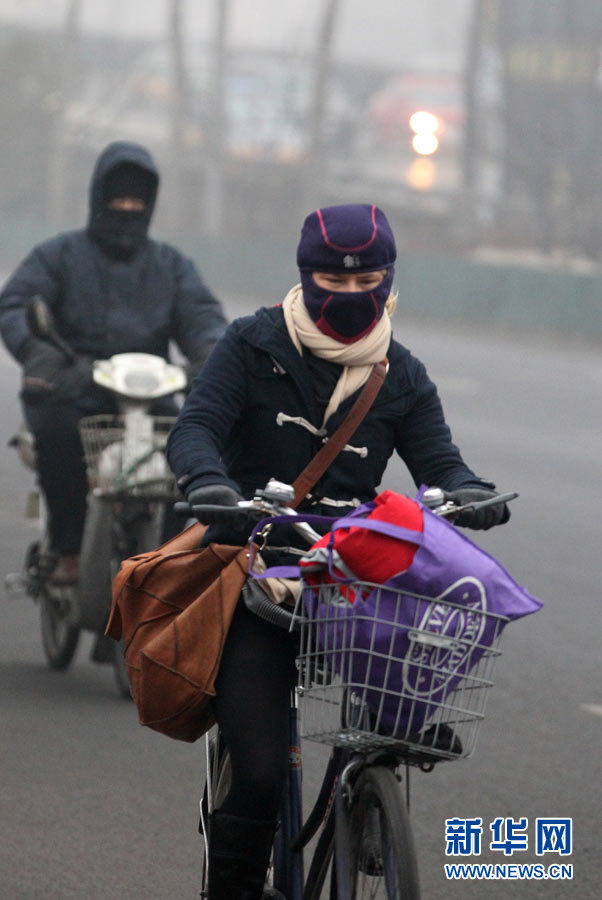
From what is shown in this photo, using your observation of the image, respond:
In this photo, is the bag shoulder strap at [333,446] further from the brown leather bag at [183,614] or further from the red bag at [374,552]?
the red bag at [374,552]

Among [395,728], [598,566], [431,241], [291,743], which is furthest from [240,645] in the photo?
[431,241]

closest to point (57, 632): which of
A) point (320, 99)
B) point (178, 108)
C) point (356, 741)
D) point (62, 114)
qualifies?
point (356, 741)

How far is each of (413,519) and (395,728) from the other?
0.39m

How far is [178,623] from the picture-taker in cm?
411

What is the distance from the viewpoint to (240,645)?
13.4 feet

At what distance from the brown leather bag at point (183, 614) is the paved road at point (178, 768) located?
1286 mm

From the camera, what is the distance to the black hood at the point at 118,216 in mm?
8031

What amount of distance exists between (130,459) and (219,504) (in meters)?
3.57

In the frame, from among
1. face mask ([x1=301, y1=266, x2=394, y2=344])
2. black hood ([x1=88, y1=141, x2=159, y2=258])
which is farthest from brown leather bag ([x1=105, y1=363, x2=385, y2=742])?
black hood ([x1=88, y1=141, x2=159, y2=258])

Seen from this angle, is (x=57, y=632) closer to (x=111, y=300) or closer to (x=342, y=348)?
(x=111, y=300)

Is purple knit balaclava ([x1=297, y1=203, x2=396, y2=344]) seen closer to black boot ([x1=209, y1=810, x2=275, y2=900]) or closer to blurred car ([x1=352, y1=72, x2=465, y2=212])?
black boot ([x1=209, y1=810, x2=275, y2=900])

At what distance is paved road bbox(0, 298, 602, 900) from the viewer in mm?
5559

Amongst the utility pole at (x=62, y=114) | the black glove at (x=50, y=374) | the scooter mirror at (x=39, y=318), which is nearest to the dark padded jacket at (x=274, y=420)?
the scooter mirror at (x=39, y=318)

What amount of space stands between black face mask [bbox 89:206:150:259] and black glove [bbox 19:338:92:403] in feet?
1.62
